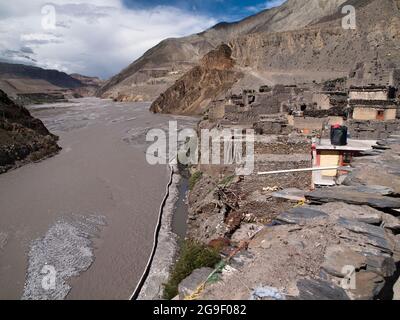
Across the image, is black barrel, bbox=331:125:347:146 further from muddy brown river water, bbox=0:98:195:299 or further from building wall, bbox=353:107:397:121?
muddy brown river water, bbox=0:98:195:299

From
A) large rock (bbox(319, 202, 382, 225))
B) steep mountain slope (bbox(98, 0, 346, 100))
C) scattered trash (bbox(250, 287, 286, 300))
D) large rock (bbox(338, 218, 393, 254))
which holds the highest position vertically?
steep mountain slope (bbox(98, 0, 346, 100))

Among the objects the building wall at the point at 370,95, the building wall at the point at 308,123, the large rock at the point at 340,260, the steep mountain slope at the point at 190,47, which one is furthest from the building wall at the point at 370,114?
the steep mountain slope at the point at 190,47

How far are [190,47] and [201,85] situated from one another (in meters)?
101

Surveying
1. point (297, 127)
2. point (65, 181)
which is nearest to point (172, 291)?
point (297, 127)

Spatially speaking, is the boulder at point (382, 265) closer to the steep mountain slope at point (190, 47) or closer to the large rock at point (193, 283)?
the large rock at point (193, 283)

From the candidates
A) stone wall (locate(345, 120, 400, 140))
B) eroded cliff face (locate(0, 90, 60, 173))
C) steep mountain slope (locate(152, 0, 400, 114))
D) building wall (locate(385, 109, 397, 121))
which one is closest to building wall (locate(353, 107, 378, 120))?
building wall (locate(385, 109, 397, 121))

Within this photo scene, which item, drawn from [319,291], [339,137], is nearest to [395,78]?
[339,137]

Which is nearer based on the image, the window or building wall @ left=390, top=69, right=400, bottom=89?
the window

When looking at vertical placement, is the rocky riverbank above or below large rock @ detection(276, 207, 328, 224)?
below

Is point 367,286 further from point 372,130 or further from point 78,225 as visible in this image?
point 78,225

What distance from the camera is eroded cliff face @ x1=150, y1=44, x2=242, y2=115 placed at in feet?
183

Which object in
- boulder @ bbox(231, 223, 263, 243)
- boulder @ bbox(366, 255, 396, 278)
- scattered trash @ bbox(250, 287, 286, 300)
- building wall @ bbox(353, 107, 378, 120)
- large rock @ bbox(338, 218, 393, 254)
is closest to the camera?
scattered trash @ bbox(250, 287, 286, 300)

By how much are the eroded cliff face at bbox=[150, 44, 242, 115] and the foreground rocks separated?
5042 centimetres

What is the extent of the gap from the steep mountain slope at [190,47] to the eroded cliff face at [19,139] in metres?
60.8
